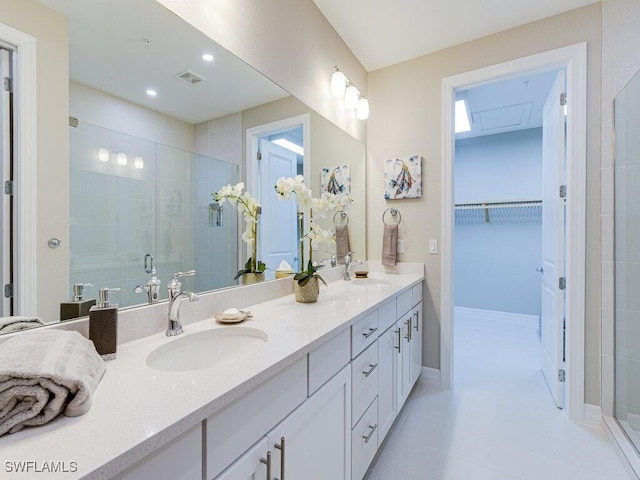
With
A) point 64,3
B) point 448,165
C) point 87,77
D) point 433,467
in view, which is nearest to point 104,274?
point 87,77

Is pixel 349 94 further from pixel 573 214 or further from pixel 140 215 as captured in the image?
pixel 140 215

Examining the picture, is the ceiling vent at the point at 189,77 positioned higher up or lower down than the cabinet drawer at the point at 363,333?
higher up

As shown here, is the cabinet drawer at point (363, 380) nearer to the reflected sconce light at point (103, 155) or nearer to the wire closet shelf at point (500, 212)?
the reflected sconce light at point (103, 155)

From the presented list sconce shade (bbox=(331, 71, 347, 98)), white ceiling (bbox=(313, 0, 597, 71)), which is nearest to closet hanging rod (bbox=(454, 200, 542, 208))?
white ceiling (bbox=(313, 0, 597, 71))

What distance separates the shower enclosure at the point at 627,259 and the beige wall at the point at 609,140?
1.1 inches

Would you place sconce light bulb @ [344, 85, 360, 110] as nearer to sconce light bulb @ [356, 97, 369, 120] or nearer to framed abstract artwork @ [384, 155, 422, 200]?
sconce light bulb @ [356, 97, 369, 120]

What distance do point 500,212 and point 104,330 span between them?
4629 millimetres

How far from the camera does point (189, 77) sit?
1249 mm

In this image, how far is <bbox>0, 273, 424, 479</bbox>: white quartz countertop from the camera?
466 mm

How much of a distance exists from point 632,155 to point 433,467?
2.01 meters

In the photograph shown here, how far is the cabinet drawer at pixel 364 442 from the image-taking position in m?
1.29

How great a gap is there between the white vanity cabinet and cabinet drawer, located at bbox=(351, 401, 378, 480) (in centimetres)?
6

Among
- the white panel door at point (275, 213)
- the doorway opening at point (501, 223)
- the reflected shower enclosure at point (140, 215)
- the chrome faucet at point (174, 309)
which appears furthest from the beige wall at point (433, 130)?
the chrome faucet at point (174, 309)

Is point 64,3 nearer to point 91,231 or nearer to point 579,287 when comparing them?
point 91,231
